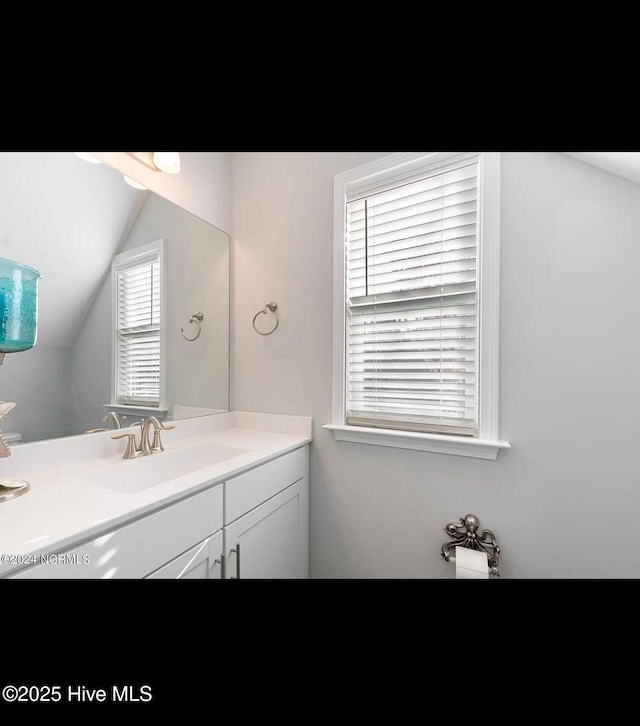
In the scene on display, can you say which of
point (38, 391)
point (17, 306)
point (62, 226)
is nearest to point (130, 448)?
point (38, 391)

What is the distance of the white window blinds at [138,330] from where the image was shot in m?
1.24

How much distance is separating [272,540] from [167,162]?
1606 mm

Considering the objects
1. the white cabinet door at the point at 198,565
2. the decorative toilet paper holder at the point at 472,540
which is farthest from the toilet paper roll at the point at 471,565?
the white cabinet door at the point at 198,565

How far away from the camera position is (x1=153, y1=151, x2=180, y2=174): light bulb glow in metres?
1.37

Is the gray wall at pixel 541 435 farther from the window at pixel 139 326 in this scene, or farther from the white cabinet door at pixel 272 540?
the window at pixel 139 326

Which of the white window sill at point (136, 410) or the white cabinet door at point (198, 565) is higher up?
the white window sill at point (136, 410)

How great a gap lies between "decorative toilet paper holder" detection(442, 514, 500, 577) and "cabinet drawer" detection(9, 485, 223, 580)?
0.82 m

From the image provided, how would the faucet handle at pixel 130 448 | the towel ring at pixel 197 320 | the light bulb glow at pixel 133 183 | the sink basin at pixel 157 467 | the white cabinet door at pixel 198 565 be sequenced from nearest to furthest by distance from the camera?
1. the white cabinet door at pixel 198 565
2. the sink basin at pixel 157 467
3. the faucet handle at pixel 130 448
4. the light bulb glow at pixel 133 183
5. the towel ring at pixel 197 320

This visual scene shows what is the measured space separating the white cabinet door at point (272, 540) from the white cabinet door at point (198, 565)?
0.04m

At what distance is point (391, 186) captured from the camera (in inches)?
52.7

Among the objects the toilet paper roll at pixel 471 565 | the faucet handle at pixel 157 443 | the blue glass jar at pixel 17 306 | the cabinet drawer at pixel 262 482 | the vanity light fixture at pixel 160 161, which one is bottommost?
the toilet paper roll at pixel 471 565

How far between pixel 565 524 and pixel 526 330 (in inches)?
24.9
